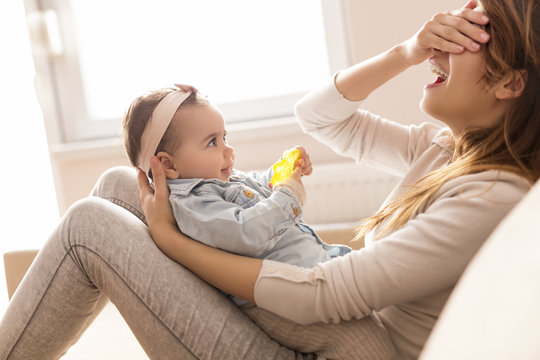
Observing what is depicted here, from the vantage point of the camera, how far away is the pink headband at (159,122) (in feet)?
3.97

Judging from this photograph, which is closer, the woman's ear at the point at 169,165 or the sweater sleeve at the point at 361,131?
the woman's ear at the point at 169,165

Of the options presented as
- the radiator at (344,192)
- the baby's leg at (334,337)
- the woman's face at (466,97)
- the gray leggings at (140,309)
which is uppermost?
the woman's face at (466,97)

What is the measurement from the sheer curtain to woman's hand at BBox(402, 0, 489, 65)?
1980 millimetres

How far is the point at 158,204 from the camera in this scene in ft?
3.88

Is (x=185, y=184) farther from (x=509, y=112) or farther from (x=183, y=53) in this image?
(x=183, y=53)

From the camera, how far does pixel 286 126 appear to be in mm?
2438

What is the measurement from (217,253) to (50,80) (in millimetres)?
1983

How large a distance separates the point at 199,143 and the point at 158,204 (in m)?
0.16

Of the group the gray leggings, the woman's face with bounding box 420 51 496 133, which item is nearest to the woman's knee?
the gray leggings

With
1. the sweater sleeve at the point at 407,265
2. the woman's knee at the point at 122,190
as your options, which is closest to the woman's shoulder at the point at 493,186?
the sweater sleeve at the point at 407,265

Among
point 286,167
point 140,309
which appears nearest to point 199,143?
point 286,167

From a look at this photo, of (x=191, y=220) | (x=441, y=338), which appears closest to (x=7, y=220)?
(x=191, y=220)

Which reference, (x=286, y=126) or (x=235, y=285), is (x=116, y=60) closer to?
(x=286, y=126)

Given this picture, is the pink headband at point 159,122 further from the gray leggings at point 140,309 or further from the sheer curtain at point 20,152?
the sheer curtain at point 20,152
